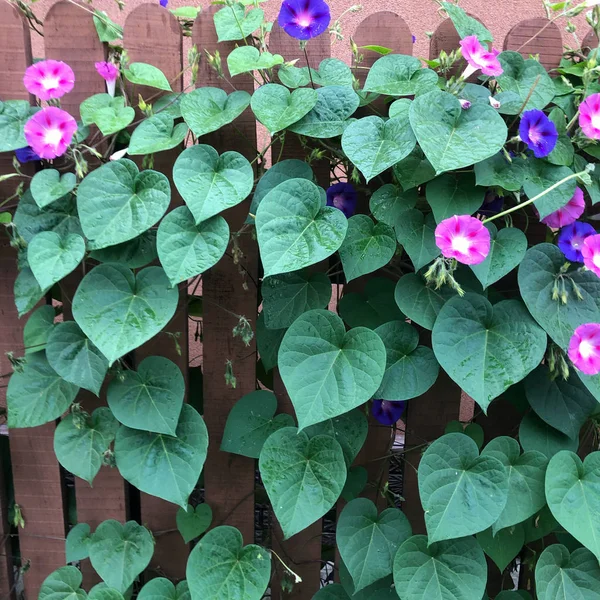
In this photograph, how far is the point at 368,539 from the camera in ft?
4.75

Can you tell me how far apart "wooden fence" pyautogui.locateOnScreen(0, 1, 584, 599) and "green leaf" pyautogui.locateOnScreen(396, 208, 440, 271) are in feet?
1.04

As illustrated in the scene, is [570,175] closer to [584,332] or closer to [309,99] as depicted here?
[584,332]


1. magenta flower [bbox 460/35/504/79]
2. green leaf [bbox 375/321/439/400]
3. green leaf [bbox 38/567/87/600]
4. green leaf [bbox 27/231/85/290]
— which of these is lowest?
green leaf [bbox 38/567/87/600]

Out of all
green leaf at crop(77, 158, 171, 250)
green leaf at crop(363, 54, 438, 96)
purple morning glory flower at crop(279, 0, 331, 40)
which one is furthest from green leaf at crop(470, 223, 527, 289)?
green leaf at crop(77, 158, 171, 250)

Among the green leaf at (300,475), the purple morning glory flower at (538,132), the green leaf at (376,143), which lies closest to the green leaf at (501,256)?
the purple morning glory flower at (538,132)

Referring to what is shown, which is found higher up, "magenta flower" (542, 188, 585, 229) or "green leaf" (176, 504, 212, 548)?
"magenta flower" (542, 188, 585, 229)

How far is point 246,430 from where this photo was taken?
5.19 ft

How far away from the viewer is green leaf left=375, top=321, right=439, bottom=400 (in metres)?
1.38

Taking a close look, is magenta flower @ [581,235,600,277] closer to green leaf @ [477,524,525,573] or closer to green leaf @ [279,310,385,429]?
green leaf @ [279,310,385,429]

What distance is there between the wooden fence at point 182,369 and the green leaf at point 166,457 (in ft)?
0.73

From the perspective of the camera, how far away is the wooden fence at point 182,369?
4.83 feet

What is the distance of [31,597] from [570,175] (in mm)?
2105

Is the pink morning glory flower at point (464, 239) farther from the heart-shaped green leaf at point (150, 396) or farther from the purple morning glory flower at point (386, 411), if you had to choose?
the heart-shaped green leaf at point (150, 396)

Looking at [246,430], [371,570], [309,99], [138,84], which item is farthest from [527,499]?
[138,84]
